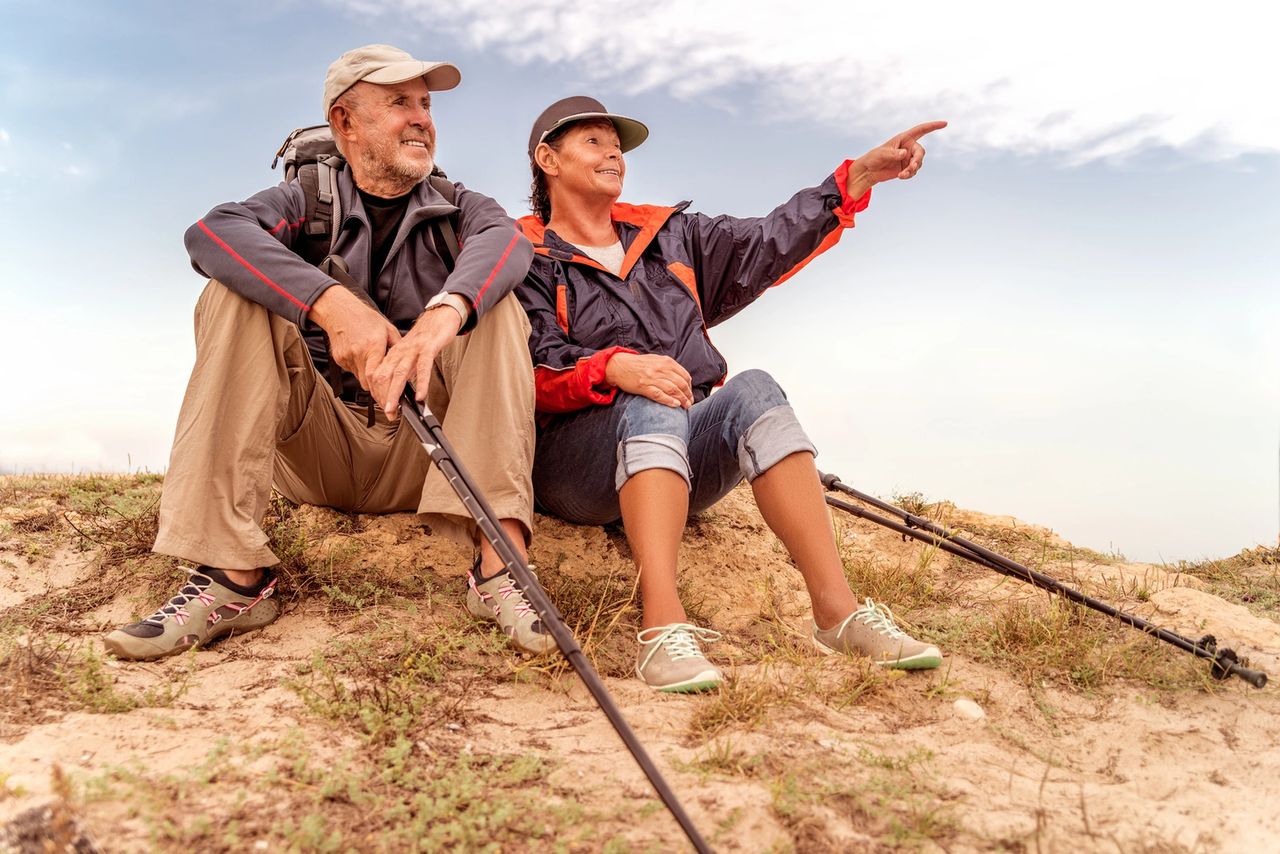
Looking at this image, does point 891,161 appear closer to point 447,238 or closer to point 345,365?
point 447,238

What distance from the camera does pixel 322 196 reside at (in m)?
4.37

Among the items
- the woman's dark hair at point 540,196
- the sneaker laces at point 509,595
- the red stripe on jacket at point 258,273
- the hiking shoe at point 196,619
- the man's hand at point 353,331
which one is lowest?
the hiking shoe at point 196,619

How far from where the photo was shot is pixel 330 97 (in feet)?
14.4

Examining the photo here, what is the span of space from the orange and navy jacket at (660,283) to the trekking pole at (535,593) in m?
0.83

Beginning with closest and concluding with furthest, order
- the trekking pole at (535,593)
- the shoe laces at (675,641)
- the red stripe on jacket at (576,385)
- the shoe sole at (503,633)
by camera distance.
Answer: the trekking pole at (535,593), the shoe laces at (675,641), the shoe sole at (503,633), the red stripe on jacket at (576,385)

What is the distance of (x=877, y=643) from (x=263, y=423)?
266cm

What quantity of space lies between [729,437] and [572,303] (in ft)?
3.64

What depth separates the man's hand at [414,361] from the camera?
3.50 metres

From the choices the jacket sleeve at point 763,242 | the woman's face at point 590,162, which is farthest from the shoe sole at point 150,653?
the jacket sleeve at point 763,242

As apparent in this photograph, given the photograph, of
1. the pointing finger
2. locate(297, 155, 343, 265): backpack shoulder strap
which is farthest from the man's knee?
the pointing finger

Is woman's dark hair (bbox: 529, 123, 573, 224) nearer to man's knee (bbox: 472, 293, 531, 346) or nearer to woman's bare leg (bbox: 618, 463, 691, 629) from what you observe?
man's knee (bbox: 472, 293, 531, 346)

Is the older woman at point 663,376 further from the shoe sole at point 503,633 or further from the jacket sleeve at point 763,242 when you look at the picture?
the shoe sole at point 503,633

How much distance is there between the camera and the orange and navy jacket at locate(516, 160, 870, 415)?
14.2 ft

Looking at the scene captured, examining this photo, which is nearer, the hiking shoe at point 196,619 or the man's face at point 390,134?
the hiking shoe at point 196,619
